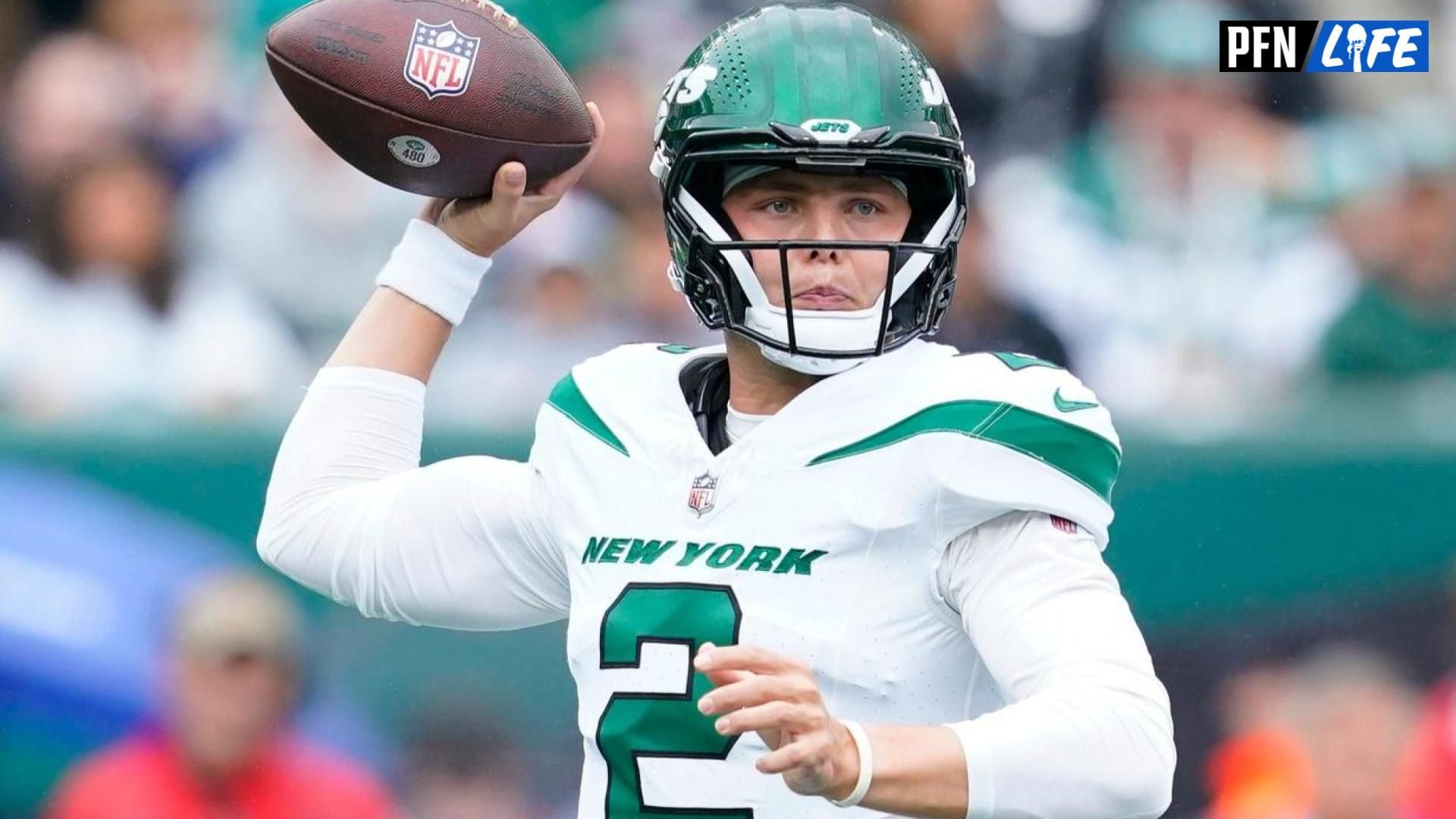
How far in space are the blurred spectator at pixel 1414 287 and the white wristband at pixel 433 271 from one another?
2698mm

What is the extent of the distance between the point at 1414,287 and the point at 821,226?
2960mm

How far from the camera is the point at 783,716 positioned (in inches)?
68.8

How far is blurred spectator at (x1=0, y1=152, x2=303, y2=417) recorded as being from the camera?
4.64 metres

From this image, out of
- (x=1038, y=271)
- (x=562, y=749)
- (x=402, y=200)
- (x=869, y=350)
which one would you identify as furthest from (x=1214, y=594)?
(x=869, y=350)

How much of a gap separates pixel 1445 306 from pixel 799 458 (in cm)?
305

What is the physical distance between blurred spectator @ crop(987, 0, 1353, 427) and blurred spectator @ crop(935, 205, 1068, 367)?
0.04 m

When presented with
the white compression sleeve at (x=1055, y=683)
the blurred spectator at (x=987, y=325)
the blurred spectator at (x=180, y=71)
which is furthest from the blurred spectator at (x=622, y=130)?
the white compression sleeve at (x=1055, y=683)

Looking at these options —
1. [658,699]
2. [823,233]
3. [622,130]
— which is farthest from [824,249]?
[622,130]

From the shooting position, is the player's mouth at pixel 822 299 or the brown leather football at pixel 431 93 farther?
the brown leather football at pixel 431 93

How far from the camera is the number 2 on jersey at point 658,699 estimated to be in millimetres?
2123

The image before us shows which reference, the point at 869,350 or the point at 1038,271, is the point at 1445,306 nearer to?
the point at 1038,271

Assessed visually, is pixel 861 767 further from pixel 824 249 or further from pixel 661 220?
pixel 661 220

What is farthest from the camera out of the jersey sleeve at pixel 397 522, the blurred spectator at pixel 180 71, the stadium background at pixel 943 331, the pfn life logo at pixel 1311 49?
the pfn life logo at pixel 1311 49

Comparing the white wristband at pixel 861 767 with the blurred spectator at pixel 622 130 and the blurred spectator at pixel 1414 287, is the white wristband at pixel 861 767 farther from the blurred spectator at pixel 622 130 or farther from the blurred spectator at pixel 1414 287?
the blurred spectator at pixel 622 130
